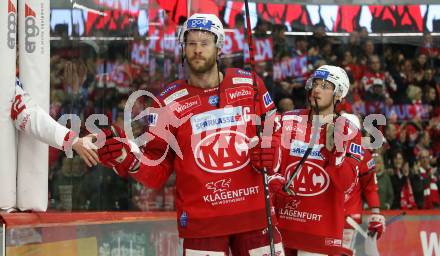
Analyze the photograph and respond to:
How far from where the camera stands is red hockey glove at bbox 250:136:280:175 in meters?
4.19

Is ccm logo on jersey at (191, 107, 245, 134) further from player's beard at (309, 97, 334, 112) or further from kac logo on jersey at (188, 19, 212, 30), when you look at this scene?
player's beard at (309, 97, 334, 112)

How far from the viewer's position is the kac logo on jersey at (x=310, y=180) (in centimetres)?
517

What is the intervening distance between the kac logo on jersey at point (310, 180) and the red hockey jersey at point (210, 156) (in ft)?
2.71

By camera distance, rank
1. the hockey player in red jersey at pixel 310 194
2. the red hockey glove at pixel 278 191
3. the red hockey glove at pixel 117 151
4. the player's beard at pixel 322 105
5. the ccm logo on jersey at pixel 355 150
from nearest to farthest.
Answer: the red hockey glove at pixel 117 151, the red hockey glove at pixel 278 191, the ccm logo on jersey at pixel 355 150, the hockey player in red jersey at pixel 310 194, the player's beard at pixel 322 105

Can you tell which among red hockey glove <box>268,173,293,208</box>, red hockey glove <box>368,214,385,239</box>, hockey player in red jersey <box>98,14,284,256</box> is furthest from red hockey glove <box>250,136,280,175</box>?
red hockey glove <box>368,214,385,239</box>

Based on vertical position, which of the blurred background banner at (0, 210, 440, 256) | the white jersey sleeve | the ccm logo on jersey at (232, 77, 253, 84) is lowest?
the blurred background banner at (0, 210, 440, 256)

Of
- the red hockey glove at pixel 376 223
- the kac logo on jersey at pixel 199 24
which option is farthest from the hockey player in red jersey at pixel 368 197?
the kac logo on jersey at pixel 199 24

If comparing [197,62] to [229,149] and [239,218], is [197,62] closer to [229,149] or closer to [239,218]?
[229,149]

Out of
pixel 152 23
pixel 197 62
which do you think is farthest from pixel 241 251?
Result: pixel 152 23

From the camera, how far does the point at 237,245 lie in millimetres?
4363

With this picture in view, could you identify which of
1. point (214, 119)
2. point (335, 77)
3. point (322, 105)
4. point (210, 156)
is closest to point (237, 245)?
point (210, 156)

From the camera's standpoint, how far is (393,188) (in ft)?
29.3

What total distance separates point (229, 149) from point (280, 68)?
5374mm

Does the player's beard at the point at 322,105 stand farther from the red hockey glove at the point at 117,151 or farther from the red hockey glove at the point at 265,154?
the red hockey glove at the point at 117,151
